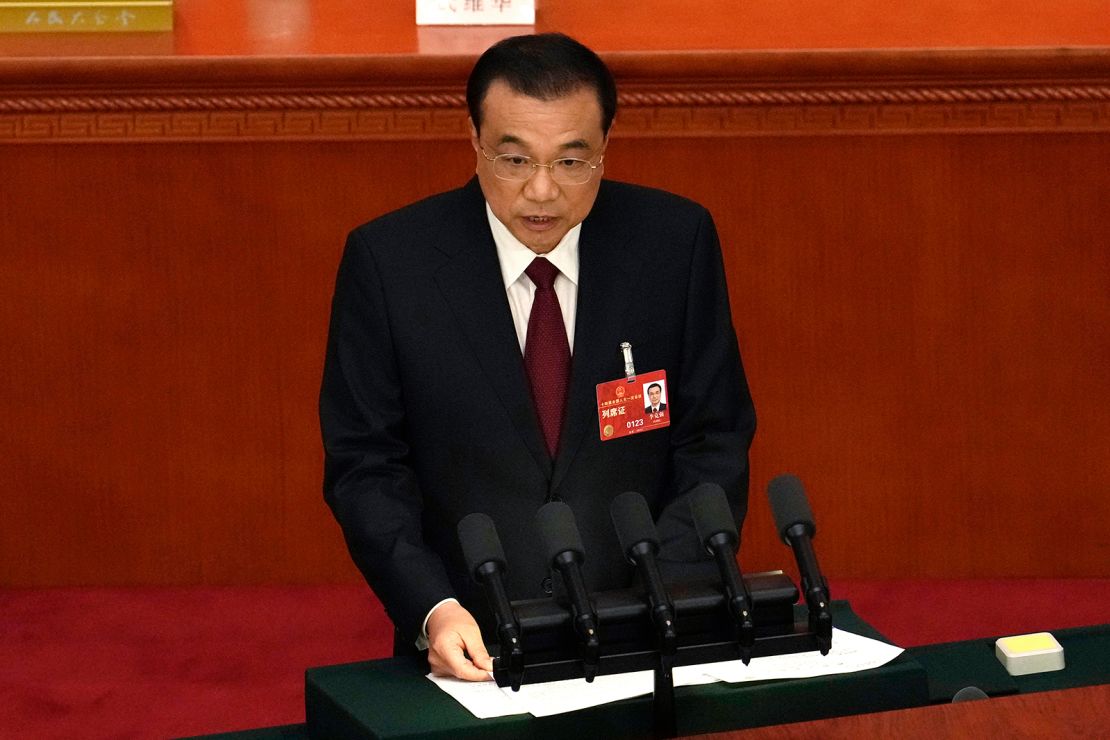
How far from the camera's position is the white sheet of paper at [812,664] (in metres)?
1.81

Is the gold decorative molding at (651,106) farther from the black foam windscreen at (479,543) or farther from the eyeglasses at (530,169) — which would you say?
the black foam windscreen at (479,543)

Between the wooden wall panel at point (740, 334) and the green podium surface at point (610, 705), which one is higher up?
the wooden wall panel at point (740, 334)

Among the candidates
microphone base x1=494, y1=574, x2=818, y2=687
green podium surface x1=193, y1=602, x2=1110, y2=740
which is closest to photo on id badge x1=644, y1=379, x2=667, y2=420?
green podium surface x1=193, y1=602, x2=1110, y2=740

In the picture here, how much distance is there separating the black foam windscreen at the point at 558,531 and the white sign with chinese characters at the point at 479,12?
7.42ft

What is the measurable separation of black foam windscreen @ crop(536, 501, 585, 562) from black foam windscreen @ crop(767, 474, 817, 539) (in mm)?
181

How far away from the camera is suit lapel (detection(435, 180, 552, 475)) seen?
2125mm

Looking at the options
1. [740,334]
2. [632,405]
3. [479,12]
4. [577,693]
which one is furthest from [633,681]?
[479,12]

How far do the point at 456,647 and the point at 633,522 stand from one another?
400 mm

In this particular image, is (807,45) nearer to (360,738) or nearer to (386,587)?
(386,587)

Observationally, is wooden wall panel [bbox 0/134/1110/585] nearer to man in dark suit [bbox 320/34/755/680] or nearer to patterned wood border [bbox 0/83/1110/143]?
patterned wood border [bbox 0/83/1110/143]

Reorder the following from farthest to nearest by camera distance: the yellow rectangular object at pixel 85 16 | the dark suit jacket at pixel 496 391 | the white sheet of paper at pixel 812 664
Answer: the yellow rectangular object at pixel 85 16, the dark suit jacket at pixel 496 391, the white sheet of paper at pixel 812 664

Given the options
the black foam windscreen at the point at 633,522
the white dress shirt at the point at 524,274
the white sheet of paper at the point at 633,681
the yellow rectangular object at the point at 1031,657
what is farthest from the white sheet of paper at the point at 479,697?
the yellow rectangular object at the point at 1031,657

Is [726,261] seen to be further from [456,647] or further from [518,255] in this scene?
[456,647]

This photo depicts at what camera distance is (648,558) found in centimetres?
153
